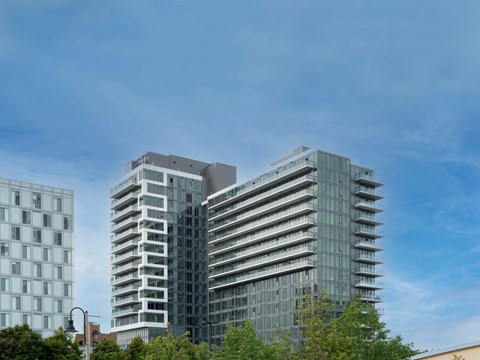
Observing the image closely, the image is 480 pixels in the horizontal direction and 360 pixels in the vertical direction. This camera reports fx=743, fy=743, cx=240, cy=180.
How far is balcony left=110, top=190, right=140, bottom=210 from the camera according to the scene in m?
172

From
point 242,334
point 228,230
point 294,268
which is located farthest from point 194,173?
point 242,334

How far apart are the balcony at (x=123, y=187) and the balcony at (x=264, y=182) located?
19.1m

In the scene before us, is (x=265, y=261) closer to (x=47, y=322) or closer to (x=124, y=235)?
(x=124, y=235)

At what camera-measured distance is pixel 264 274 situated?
6176 inches

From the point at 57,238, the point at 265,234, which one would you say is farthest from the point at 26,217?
the point at 265,234

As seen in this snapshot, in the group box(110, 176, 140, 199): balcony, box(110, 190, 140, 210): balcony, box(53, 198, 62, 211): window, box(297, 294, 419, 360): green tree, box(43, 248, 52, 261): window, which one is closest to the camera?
box(297, 294, 419, 360): green tree

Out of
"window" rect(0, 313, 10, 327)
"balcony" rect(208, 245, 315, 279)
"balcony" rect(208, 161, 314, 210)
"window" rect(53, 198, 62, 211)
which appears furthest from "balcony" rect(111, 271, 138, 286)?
"window" rect(0, 313, 10, 327)

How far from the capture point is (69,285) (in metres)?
130

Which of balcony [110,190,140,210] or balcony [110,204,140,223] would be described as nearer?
balcony [110,204,140,223]

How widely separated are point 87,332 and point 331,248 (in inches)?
4169

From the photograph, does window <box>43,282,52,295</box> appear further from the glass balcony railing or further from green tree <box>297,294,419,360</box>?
green tree <box>297,294,419,360</box>

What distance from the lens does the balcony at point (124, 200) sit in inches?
6762

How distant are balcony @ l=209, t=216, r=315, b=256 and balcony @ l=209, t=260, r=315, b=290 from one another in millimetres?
6568

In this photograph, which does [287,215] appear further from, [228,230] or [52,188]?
[52,188]
